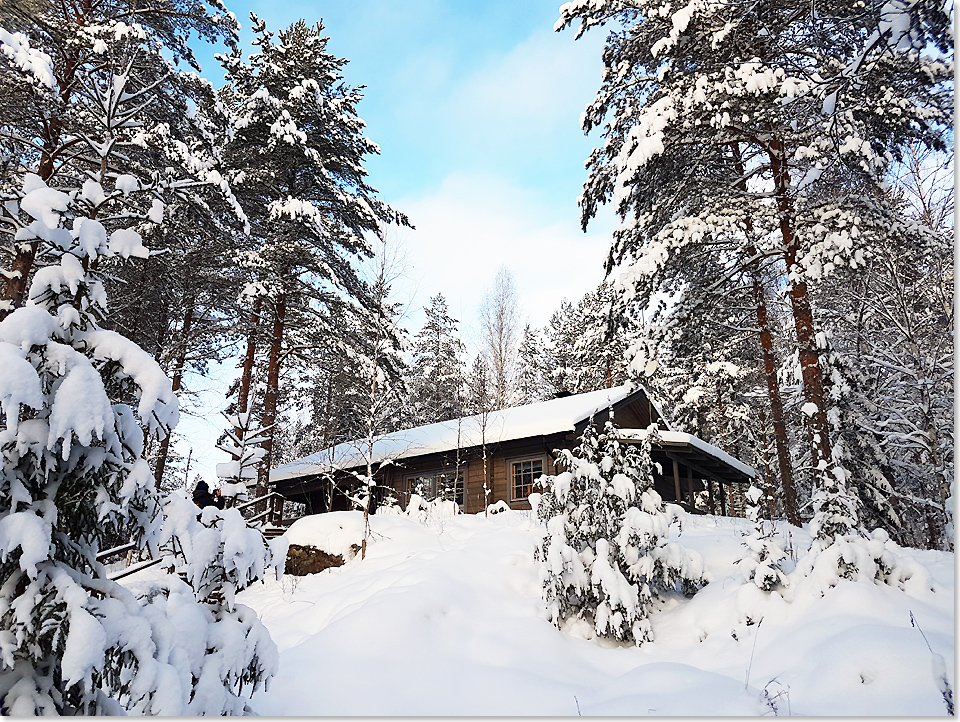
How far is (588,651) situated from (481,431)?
11.1 m

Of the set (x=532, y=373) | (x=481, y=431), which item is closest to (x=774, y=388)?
(x=481, y=431)

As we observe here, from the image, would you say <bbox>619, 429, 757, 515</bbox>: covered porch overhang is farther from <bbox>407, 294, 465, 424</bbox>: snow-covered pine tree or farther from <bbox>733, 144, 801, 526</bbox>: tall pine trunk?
<bbox>407, 294, 465, 424</bbox>: snow-covered pine tree

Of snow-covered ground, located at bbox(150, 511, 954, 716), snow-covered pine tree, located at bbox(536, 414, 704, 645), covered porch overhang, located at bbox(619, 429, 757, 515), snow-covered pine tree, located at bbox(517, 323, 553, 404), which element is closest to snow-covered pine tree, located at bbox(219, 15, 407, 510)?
snow-covered ground, located at bbox(150, 511, 954, 716)

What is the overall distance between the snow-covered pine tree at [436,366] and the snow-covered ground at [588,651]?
78.1 ft

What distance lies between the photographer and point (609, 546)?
677 cm

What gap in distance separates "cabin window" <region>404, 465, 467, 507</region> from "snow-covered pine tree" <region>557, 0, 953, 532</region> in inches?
385

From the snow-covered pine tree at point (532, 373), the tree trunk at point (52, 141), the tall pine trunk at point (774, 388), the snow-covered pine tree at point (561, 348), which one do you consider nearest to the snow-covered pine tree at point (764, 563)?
the tall pine trunk at point (774, 388)

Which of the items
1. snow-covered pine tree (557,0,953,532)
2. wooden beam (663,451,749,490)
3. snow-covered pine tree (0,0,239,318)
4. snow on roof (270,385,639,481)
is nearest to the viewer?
snow-covered pine tree (557,0,953,532)

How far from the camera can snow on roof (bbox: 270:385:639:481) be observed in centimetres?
1536

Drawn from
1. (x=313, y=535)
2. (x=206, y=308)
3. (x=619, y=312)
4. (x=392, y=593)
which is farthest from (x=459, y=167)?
(x=206, y=308)

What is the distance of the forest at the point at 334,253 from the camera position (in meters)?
2.68

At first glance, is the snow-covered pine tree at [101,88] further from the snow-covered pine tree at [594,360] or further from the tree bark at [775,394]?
the snow-covered pine tree at [594,360]

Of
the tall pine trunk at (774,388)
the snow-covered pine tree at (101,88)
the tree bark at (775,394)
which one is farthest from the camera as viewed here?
the tree bark at (775,394)

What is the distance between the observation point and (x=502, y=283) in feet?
80.4
